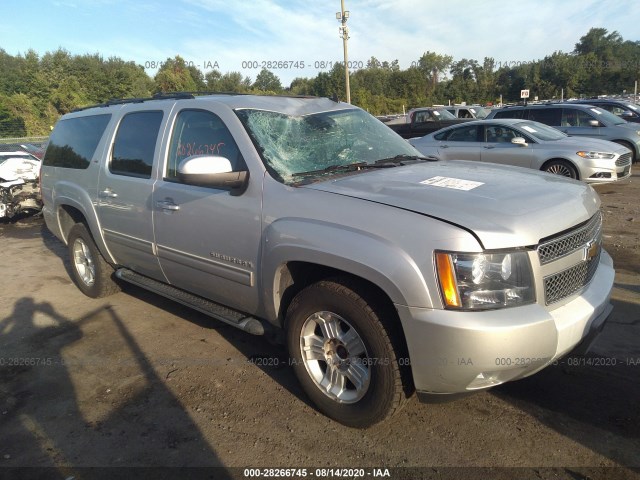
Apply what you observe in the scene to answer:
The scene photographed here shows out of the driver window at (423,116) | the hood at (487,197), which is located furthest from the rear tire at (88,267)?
the driver window at (423,116)

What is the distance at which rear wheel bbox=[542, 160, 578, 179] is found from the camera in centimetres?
907

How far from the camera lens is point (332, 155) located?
341 centimetres

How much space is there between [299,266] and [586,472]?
1827 millimetres

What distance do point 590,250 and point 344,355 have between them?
5.01 feet

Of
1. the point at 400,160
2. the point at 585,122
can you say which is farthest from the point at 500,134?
the point at 400,160

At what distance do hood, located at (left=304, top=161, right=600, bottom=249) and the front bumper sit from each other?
36 centimetres

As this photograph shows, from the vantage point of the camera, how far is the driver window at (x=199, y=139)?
3328 millimetres

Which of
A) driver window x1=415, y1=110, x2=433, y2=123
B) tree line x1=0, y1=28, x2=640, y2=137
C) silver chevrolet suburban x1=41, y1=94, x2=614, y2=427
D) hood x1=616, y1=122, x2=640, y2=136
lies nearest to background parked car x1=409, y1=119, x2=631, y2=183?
hood x1=616, y1=122, x2=640, y2=136

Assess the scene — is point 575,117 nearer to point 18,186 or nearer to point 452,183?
point 452,183

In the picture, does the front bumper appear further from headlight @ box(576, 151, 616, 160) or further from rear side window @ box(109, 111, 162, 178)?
headlight @ box(576, 151, 616, 160)

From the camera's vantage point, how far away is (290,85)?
6950 centimetres

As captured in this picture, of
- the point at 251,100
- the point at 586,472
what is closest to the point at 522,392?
the point at 586,472

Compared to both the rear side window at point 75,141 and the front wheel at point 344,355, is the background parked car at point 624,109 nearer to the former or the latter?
the rear side window at point 75,141

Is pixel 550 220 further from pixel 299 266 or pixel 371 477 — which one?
pixel 371 477
